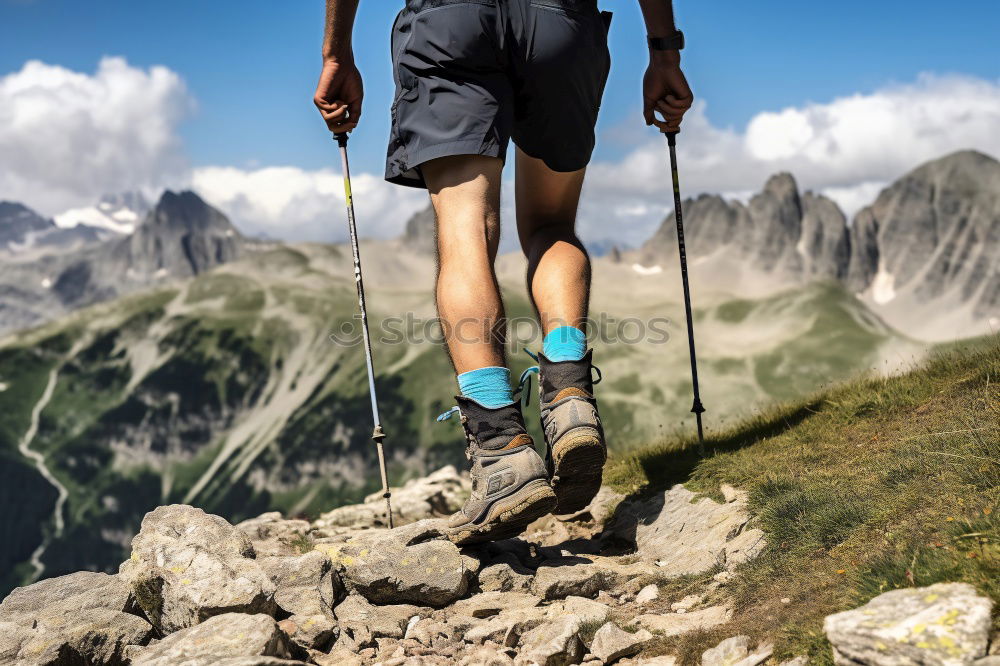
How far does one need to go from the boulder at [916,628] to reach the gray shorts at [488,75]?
3221mm

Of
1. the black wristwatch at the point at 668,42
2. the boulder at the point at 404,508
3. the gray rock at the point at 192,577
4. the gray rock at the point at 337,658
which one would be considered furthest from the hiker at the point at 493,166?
the boulder at the point at 404,508

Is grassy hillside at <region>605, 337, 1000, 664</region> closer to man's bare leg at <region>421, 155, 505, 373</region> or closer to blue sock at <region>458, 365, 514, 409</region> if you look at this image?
blue sock at <region>458, 365, 514, 409</region>

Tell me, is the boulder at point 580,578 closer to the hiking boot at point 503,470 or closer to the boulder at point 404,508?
the hiking boot at point 503,470

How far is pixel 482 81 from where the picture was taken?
201 inches

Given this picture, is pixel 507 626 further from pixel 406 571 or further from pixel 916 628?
pixel 916 628

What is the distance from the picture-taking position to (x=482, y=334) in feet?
16.9

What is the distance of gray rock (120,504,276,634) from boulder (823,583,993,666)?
306cm

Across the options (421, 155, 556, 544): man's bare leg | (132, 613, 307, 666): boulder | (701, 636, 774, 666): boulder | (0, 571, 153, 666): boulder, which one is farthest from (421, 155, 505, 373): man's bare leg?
(0, 571, 153, 666): boulder

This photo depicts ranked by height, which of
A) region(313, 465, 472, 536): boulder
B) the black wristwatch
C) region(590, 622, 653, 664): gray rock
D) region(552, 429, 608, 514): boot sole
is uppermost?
the black wristwatch

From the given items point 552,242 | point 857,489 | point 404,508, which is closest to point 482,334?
point 552,242


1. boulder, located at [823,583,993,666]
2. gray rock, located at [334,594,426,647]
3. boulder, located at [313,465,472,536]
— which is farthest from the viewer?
boulder, located at [313,465,472,536]

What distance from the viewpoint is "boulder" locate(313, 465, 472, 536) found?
9.67m

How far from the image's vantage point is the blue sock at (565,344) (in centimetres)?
562

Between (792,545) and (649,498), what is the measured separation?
6.78ft
